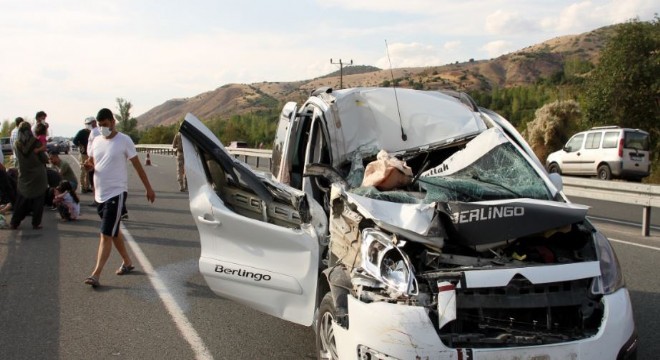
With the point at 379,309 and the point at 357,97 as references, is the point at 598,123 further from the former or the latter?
the point at 379,309

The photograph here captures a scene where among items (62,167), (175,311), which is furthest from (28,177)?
(175,311)

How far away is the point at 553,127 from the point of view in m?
32.8

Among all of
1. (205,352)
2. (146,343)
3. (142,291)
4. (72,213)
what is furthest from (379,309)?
(72,213)

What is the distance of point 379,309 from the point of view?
3178mm

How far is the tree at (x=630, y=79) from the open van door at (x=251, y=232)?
2724 cm

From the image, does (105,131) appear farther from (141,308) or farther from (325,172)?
(325,172)

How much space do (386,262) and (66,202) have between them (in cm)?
940

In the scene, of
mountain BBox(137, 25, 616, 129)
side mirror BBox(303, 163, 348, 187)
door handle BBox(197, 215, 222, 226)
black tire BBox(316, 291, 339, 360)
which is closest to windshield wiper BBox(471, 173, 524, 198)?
side mirror BBox(303, 163, 348, 187)

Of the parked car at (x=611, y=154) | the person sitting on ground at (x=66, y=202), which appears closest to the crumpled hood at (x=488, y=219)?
the person sitting on ground at (x=66, y=202)

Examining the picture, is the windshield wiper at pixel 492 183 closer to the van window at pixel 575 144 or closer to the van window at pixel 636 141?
the van window at pixel 636 141

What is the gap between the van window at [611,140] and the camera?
2083 cm

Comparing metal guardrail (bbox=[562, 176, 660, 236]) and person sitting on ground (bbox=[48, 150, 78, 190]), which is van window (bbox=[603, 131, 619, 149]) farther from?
person sitting on ground (bbox=[48, 150, 78, 190])

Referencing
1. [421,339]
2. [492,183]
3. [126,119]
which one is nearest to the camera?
[421,339]

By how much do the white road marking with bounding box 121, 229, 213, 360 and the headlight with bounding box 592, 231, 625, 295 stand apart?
2.77 m
